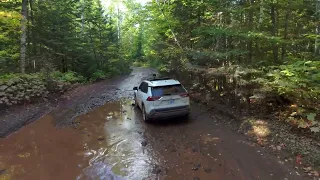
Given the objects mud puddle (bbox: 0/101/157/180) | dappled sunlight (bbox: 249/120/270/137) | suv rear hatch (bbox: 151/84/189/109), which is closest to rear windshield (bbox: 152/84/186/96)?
suv rear hatch (bbox: 151/84/189/109)

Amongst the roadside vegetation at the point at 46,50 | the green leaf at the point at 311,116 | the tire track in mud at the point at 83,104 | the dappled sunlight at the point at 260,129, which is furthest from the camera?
the roadside vegetation at the point at 46,50

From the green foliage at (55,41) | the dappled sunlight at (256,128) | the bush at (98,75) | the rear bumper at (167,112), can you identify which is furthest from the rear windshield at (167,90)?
the bush at (98,75)

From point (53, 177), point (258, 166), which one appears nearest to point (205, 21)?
point (258, 166)

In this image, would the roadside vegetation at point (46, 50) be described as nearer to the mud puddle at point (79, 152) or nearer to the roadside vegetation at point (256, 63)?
the mud puddle at point (79, 152)

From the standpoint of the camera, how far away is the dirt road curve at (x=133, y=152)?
5484 millimetres

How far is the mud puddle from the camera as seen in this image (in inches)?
223

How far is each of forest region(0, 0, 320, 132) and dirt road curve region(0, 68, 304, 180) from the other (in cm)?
197

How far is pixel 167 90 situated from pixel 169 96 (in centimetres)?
29

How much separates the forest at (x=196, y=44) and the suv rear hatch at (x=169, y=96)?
1963 millimetres

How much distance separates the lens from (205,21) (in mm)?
14664

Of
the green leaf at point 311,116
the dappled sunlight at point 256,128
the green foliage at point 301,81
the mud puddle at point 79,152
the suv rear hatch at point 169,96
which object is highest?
the green foliage at point 301,81

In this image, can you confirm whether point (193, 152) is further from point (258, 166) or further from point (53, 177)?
point (53, 177)

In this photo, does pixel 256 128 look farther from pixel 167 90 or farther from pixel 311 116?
pixel 167 90

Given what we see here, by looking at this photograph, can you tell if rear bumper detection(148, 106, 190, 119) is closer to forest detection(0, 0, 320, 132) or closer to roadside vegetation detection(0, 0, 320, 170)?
roadside vegetation detection(0, 0, 320, 170)
